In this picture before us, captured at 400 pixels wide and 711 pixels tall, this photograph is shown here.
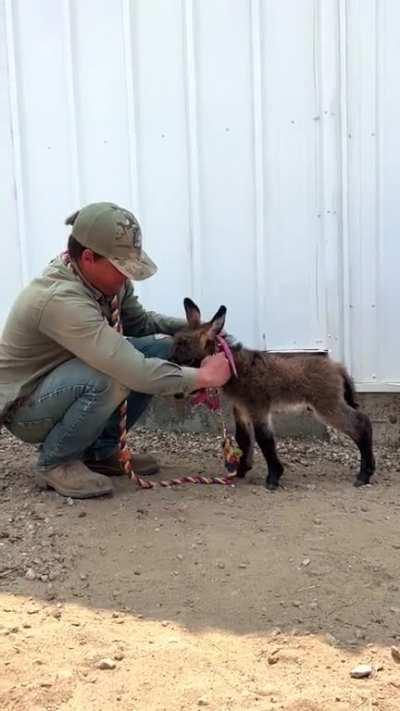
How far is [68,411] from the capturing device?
4.61m

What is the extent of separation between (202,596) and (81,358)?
4.94 feet

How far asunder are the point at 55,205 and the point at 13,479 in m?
1.96

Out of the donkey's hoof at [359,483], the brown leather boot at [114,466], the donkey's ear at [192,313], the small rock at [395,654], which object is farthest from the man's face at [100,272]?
the small rock at [395,654]

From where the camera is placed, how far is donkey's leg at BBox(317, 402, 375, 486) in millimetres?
5070

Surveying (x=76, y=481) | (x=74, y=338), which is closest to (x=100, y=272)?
(x=74, y=338)

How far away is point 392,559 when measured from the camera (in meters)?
3.90

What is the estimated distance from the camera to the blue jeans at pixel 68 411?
452cm

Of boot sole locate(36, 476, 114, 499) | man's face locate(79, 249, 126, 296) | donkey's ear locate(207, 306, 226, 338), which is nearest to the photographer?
man's face locate(79, 249, 126, 296)

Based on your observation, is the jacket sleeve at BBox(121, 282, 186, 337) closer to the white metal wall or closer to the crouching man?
the crouching man

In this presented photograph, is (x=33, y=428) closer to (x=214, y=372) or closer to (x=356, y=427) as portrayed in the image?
(x=214, y=372)

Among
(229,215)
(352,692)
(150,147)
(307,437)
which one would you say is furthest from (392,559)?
(150,147)

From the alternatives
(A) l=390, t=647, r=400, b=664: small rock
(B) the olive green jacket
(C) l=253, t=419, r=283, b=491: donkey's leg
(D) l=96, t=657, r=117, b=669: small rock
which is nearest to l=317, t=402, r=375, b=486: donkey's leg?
(C) l=253, t=419, r=283, b=491: donkey's leg

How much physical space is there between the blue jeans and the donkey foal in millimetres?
590

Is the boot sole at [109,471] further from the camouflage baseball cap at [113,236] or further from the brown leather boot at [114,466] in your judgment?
the camouflage baseball cap at [113,236]
